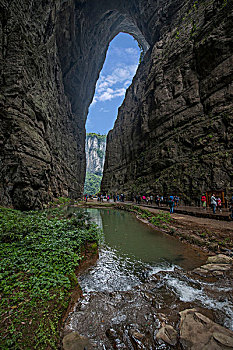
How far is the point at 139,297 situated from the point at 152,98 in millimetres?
29566

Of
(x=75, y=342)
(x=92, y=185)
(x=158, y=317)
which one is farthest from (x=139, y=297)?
(x=92, y=185)

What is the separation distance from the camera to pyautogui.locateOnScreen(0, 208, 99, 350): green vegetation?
1.98 meters

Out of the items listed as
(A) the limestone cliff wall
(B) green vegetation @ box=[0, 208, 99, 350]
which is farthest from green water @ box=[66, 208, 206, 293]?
(A) the limestone cliff wall

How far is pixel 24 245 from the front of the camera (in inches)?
168

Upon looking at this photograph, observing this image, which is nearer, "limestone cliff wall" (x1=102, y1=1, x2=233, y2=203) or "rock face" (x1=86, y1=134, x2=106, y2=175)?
"limestone cliff wall" (x1=102, y1=1, x2=233, y2=203)

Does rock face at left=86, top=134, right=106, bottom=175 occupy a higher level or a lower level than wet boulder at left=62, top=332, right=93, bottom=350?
higher

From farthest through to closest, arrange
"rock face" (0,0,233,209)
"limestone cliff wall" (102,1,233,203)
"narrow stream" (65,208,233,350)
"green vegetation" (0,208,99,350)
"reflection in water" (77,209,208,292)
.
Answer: "limestone cliff wall" (102,1,233,203)
"rock face" (0,0,233,209)
"reflection in water" (77,209,208,292)
"narrow stream" (65,208,233,350)
"green vegetation" (0,208,99,350)

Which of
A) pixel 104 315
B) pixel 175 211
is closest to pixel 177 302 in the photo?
pixel 104 315

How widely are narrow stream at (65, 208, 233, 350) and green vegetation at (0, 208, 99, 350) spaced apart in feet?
1.59

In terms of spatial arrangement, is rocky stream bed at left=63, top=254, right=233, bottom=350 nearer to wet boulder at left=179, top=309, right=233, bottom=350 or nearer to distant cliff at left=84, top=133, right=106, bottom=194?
wet boulder at left=179, top=309, right=233, bottom=350

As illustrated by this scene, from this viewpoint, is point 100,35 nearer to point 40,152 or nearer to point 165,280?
point 40,152

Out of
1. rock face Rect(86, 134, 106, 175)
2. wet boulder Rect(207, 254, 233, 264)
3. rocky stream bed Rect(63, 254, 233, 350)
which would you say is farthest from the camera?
rock face Rect(86, 134, 106, 175)

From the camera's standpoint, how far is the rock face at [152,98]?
13.4 metres

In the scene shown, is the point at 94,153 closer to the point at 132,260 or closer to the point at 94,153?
the point at 94,153
